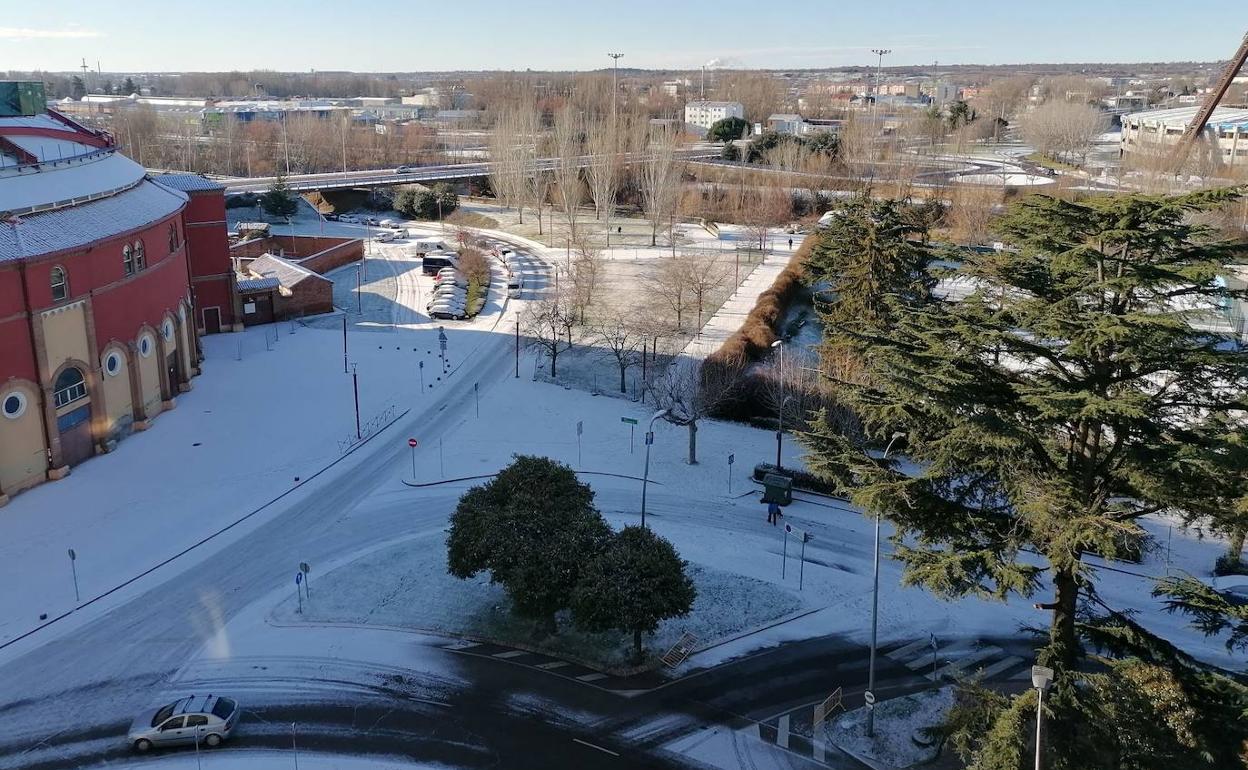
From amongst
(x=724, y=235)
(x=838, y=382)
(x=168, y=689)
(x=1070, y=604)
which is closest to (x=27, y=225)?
(x=168, y=689)

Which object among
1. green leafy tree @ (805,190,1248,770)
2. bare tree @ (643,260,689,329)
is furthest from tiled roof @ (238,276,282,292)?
green leafy tree @ (805,190,1248,770)

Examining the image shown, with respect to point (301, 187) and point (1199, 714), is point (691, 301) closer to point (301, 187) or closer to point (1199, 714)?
point (1199, 714)

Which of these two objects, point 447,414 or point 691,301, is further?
point 691,301

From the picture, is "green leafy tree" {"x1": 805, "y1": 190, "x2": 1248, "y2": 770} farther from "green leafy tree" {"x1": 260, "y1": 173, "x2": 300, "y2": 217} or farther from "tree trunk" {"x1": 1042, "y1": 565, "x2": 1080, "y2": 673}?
"green leafy tree" {"x1": 260, "y1": 173, "x2": 300, "y2": 217}

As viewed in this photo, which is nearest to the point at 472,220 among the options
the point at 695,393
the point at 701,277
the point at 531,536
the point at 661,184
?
the point at 661,184

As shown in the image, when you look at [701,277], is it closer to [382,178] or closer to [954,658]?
[954,658]
